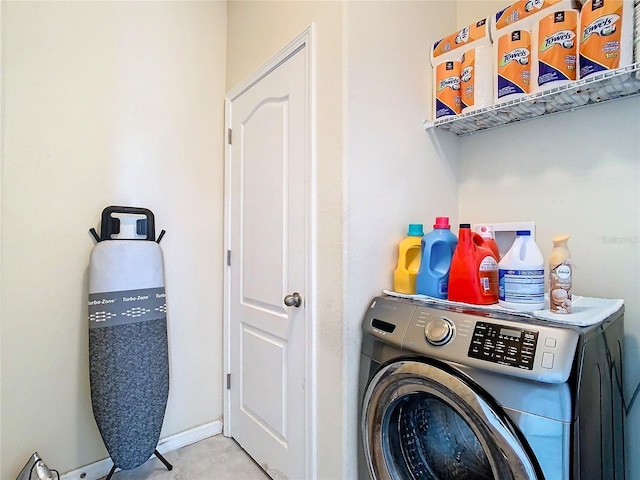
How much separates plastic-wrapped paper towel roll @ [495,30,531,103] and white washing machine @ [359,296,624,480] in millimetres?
865

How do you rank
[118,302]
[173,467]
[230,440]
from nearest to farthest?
[118,302]
[173,467]
[230,440]

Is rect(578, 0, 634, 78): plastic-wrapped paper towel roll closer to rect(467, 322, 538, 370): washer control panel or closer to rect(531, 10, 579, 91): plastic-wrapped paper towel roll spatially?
rect(531, 10, 579, 91): plastic-wrapped paper towel roll

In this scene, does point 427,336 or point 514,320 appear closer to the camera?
point 514,320

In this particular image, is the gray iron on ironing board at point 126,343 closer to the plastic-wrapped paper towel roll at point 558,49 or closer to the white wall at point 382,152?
the white wall at point 382,152

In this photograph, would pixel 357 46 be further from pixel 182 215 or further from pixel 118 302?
pixel 118 302

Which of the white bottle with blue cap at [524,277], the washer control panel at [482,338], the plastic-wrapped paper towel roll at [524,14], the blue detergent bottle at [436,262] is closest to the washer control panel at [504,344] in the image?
the washer control panel at [482,338]

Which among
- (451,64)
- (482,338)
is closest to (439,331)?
(482,338)

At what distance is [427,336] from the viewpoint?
105cm

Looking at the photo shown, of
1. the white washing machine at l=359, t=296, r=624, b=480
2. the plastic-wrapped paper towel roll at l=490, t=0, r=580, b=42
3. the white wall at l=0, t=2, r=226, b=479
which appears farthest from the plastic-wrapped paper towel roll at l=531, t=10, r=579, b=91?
the white wall at l=0, t=2, r=226, b=479

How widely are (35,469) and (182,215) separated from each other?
1319mm

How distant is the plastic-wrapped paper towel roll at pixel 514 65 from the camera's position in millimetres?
1273

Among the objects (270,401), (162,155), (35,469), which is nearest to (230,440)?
(270,401)

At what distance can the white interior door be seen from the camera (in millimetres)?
1520

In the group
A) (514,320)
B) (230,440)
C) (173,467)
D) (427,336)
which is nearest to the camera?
(514,320)
